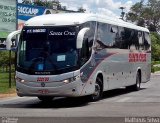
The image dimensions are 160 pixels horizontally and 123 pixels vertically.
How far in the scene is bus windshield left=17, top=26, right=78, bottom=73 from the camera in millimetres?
16875

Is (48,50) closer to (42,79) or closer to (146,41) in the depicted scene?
(42,79)

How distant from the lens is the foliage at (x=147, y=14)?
11669cm

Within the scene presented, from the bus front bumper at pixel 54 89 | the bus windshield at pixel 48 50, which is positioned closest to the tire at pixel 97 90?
the bus front bumper at pixel 54 89

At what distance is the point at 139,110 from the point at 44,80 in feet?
11.0

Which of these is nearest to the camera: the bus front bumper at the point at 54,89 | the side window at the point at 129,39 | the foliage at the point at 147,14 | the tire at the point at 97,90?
the bus front bumper at the point at 54,89

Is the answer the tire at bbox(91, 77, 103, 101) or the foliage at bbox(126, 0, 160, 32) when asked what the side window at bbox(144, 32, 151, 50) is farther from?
the foliage at bbox(126, 0, 160, 32)

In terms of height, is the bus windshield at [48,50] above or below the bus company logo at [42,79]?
above

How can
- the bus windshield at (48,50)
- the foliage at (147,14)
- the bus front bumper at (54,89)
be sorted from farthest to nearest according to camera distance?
the foliage at (147,14), the bus windshield at (48,50), the bus front bumper at (54,89)

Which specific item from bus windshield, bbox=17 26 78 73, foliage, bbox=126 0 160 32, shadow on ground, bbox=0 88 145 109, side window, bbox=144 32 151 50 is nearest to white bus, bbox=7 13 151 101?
bus windshield, bbox=17 26 78 73

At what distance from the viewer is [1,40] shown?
2598cm

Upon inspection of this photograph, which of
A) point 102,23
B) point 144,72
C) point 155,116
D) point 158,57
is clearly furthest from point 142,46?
point 158,57

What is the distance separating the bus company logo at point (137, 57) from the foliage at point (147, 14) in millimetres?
91402

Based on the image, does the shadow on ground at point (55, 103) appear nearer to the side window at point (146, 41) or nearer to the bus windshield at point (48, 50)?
the bus windshield at point (48, 50)

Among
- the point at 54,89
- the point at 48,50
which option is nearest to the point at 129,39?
the point at 48,50
